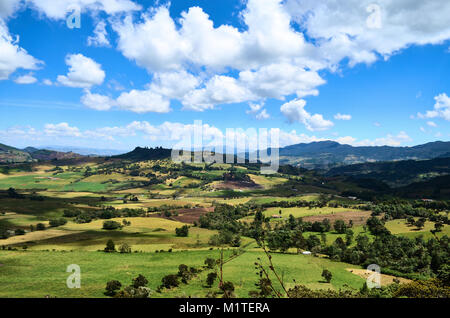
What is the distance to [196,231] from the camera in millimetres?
127750

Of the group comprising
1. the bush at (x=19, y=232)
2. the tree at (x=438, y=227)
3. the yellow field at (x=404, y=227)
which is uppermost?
the tree at (x=438, y=227)

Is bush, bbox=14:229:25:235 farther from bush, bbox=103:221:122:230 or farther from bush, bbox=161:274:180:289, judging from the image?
bush, bbox=161:274:180:289

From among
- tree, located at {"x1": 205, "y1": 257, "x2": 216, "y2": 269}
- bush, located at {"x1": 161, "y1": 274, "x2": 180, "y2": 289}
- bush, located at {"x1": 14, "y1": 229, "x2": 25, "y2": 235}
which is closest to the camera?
bush, located at {"x1": 161, "y1": 274, "x2": 180, "y2": 289}

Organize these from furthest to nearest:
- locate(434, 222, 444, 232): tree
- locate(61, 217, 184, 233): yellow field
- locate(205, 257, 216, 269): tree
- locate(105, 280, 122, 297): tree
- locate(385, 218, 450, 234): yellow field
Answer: locate(61, 217, 184, 233): yellow field < locate(385, 218, 450, 234): yellow field < locate(434, 222, 444, 232): tree < locate(205, 257, 216, 269): tree < locate(105, 280, 122, 297): tree

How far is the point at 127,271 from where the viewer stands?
72.8 m

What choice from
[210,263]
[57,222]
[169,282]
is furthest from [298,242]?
[57,222]

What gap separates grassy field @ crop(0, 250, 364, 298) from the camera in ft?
191

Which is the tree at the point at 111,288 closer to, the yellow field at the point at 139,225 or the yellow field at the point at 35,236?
the yellow field at the point at 35,236

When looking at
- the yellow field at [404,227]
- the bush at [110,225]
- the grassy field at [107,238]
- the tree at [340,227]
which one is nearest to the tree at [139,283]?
the grassy field at [107,238]

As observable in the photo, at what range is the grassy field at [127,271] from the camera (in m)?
58.1

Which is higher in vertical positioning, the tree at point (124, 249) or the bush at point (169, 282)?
the bush at point (169, 282)

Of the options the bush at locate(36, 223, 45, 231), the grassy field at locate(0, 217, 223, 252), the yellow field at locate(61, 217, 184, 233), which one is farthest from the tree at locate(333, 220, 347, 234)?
the bush at locate(36, 223, 45, 231)

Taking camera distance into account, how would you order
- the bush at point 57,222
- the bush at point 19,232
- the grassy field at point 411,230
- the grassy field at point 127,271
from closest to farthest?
the grassy field at point 127,271 < the bush at point 19,232 < the grassy field at point 411,230 < the bush at point 57,222
